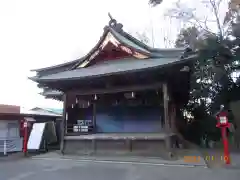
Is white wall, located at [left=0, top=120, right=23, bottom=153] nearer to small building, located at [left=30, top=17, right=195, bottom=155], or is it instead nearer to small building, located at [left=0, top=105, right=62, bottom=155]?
small building, located at [left=0, top=105, right=62, bottom=155]

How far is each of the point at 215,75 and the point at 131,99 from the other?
20.2 ft

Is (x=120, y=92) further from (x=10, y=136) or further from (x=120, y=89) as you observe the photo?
(x=10, y=136)

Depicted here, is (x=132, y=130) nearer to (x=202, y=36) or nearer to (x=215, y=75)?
(x=215, y=75)

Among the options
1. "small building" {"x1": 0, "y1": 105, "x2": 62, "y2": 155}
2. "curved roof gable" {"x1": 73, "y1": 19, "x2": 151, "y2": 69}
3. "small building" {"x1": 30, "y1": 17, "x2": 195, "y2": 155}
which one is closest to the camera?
"small building" {"x1": 30, "y1": 17, "x2": 195, "y2": 155}

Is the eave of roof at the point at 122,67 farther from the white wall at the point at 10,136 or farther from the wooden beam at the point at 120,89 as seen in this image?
the white wall at the point at 10,136

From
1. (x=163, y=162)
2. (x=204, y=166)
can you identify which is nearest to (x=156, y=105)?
(x=163, y=162)

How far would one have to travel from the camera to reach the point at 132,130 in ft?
42.4

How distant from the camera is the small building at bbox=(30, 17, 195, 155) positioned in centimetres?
1005

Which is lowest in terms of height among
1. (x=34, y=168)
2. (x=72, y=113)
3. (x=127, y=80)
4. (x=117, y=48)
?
(x=34, y=168)

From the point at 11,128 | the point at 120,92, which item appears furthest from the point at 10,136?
the point at 120,92

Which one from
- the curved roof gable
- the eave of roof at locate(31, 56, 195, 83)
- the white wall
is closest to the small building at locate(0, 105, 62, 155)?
the white wall

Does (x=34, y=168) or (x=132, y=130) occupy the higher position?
(x=132, y=130)

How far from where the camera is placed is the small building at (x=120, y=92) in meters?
10.1

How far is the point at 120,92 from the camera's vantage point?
38.6ft
